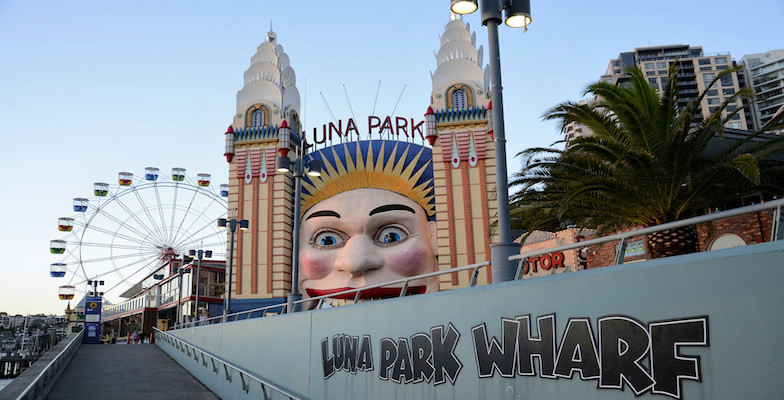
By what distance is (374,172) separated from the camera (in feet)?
99.1

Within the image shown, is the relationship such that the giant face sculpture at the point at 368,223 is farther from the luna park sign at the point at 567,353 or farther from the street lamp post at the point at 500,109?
the street lamp post at the point at 500,109

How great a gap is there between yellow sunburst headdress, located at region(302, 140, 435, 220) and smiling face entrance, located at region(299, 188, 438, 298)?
1.57 ft

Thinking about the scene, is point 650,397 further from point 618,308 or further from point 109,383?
point 109,383

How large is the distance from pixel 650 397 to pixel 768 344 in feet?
3.79

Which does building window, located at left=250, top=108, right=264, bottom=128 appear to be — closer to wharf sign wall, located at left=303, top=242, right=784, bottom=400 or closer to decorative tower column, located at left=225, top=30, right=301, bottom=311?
decorative tower column, located at left=225, top=30, right=301, bottom=311

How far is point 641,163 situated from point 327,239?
19282mm

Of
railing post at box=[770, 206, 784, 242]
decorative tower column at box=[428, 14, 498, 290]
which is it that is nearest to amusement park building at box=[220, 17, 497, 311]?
decorative tower column at box=[428, 14, 498, 290]

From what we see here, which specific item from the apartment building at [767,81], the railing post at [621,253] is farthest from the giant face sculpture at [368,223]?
the apartment building at [767,81]

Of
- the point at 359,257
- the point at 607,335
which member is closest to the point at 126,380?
the point at 359,257

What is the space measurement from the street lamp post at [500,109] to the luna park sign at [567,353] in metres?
0.97

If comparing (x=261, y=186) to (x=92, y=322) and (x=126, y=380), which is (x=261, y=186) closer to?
(x=126, y=380)

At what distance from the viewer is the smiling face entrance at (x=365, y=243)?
92.3ft

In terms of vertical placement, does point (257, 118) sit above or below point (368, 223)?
above

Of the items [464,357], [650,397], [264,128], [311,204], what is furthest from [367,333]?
[264,128]
